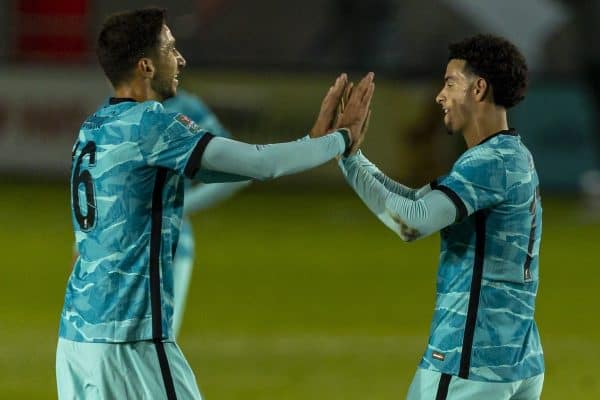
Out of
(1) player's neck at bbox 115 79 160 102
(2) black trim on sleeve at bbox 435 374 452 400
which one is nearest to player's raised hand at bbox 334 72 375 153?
(1) player's neck at bbox 115 79 160 102

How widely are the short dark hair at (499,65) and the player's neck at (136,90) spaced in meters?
1.19

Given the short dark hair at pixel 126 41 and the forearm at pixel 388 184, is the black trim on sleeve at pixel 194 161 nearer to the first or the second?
the short dark hair at pixel 126 41

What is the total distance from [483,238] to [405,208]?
31cm

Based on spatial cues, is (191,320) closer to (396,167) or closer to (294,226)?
(294,226)

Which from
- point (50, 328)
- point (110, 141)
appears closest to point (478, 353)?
point (110, 141)

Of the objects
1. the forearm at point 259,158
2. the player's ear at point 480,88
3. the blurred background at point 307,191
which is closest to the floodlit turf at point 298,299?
the blurred background at point 307,191

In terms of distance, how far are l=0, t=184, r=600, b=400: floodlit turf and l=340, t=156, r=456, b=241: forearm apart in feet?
11.5

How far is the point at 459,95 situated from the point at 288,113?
Result: 48.2 ft

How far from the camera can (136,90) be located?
5.01 m

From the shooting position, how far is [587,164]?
19828mm

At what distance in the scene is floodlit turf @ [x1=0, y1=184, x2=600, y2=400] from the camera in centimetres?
896

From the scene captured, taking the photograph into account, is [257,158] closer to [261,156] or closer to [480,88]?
[261,156]

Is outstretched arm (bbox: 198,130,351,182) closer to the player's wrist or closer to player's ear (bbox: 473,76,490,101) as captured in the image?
the player's wrist

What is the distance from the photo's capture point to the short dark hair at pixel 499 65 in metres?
4.85
